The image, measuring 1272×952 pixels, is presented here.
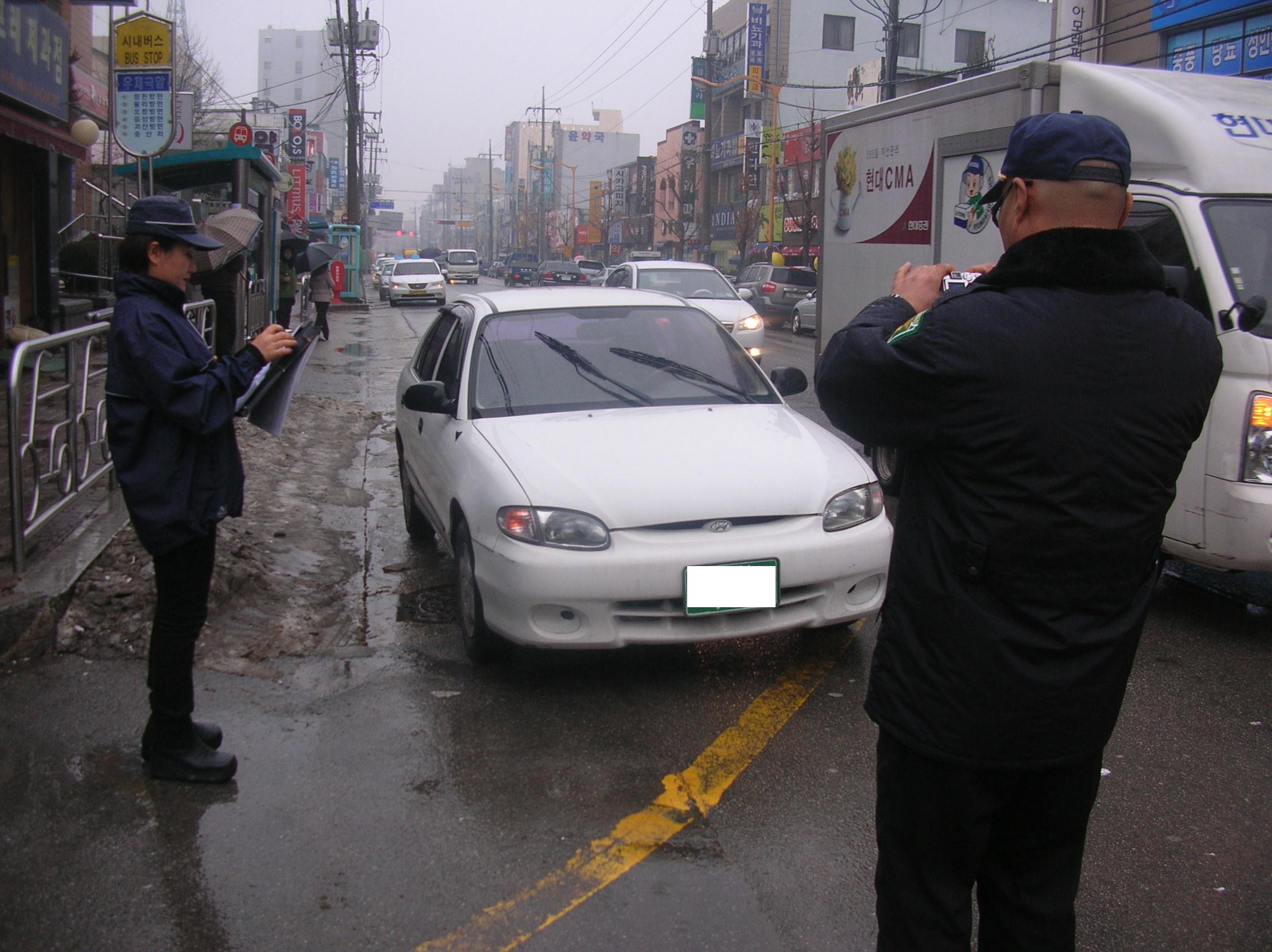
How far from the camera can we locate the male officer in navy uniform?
1.93m

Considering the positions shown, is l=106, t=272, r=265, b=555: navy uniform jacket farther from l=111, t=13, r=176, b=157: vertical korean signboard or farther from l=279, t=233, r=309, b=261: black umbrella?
l=279, t=233, r=309, b=261: black umbrella

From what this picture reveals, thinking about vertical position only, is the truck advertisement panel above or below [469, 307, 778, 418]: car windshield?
above

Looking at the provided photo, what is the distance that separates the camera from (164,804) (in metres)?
3.70

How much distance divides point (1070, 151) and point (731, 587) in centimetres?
273

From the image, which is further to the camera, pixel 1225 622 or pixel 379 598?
pixel 379 598

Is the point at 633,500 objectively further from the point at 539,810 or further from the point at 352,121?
the point at 352,121

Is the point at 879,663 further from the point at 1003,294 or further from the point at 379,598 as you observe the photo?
the point at 379,598

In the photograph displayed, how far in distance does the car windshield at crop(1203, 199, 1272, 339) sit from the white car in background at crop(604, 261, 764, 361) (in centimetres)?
1016

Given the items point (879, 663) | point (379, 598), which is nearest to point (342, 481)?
point (379, 598)

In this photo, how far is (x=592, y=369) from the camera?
5.81m

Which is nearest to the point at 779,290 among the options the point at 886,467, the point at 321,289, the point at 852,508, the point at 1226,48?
the point at 1226,48

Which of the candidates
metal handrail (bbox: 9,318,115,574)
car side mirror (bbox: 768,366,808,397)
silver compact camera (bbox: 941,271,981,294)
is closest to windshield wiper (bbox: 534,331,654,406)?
car side mirror (bbox: 768,366,808,397)

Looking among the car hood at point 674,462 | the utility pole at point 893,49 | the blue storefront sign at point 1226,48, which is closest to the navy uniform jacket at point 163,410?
the car hood at point 674,462

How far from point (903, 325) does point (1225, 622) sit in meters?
4.52
